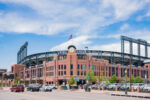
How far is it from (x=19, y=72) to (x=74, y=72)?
213 feet

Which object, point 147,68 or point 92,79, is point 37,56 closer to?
point 92,79

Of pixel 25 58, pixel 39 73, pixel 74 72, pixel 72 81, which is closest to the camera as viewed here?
pixel 72 81

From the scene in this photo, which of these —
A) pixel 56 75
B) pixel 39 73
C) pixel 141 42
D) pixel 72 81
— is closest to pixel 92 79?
pixel 72 81

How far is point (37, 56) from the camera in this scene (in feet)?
468

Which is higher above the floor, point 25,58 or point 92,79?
point 25,58

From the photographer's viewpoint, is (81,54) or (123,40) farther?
(123,40)

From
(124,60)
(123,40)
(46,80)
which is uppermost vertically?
(123,40)

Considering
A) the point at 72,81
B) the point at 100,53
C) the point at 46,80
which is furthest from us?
the point at 100,53

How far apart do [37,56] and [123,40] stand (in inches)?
2062

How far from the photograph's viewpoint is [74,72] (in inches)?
4090

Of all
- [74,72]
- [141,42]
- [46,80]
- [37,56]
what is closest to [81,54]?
[74,72]

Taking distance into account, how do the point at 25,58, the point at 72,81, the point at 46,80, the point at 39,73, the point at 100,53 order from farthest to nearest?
the point at 25,58 → the point at 100,53 → the point at 39,73 → the point at 46,80 → the point at 72,81

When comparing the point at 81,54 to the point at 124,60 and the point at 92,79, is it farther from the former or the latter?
the point at 124,60

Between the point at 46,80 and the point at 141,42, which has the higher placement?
the point at 141,42
